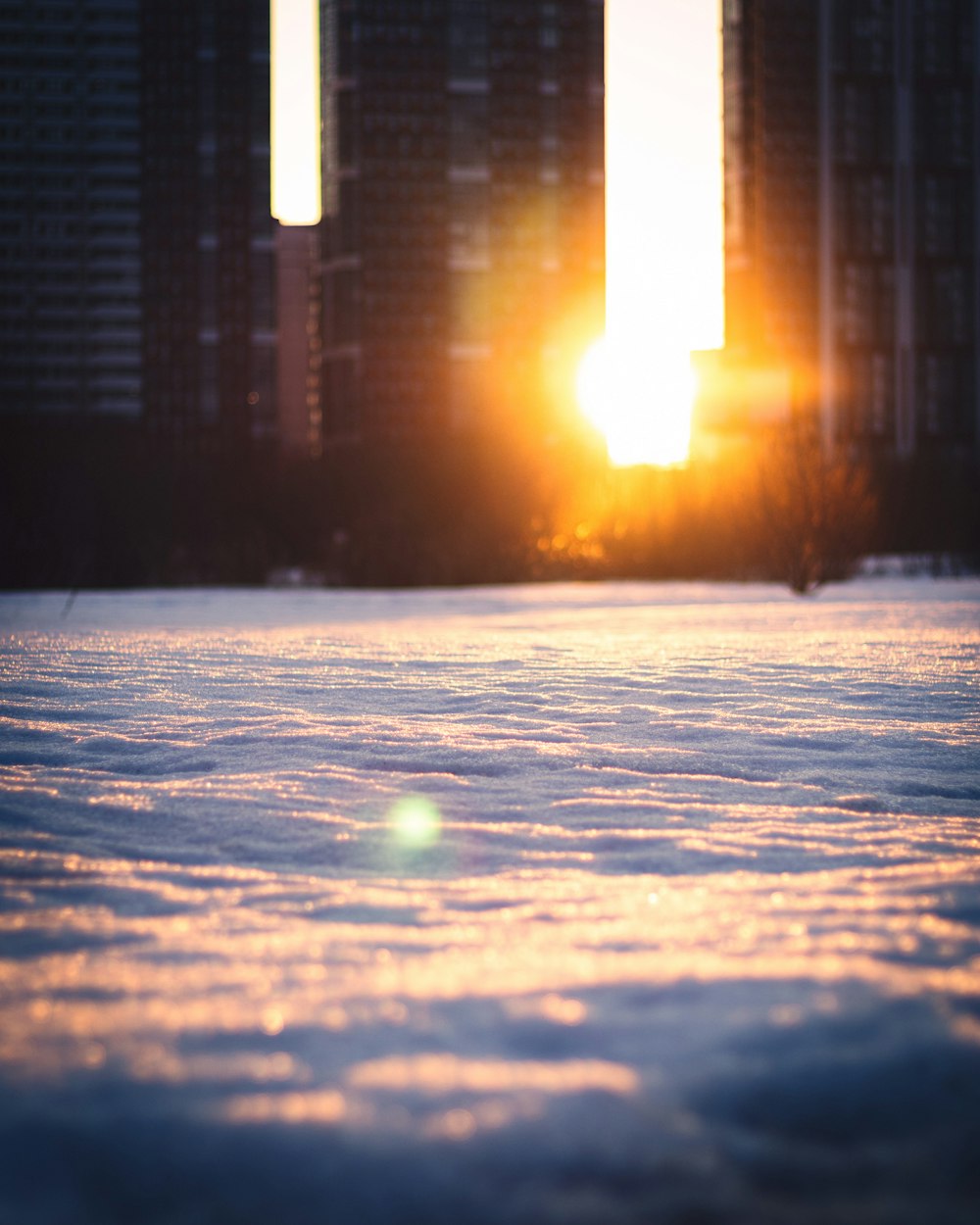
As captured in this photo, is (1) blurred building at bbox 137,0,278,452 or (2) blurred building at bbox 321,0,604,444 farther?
(2) blurred building at bbox 321,0,604,444

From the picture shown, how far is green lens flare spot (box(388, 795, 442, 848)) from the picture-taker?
2926mm

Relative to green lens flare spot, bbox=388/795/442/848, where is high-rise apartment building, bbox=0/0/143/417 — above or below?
above

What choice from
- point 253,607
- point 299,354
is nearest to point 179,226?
point 299,354

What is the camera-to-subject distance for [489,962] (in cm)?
202

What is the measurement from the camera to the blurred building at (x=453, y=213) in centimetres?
5391

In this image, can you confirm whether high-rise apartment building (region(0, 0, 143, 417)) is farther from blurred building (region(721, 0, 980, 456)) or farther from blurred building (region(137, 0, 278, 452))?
blurred building (region(721, 0, 980, 456))

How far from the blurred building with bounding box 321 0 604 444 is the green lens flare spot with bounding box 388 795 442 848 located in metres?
49.9

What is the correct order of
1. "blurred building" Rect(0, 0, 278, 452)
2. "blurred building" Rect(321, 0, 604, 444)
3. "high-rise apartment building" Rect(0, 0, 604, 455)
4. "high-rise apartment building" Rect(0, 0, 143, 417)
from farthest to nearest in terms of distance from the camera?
"blurred building" Rect(321, 0, 604, 444), "blurred building" Rect(0, 0, 278, 452), "high-rise apartment building" Rect(0, 0, 604, 455), "high-rise apartment building" Rect(0, 0, 143, 417)

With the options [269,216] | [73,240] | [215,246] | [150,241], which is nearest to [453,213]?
[269,216]

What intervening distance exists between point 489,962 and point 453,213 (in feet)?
186

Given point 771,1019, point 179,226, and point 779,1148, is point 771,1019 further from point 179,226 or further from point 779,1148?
point 179,226

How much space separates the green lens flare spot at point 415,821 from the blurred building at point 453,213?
164ft

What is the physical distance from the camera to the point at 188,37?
167 ft

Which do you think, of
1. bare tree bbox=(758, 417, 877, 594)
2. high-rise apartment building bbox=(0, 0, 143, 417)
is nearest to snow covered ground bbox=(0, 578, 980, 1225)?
bare tree bbox=(758, 417, 877, 594)
